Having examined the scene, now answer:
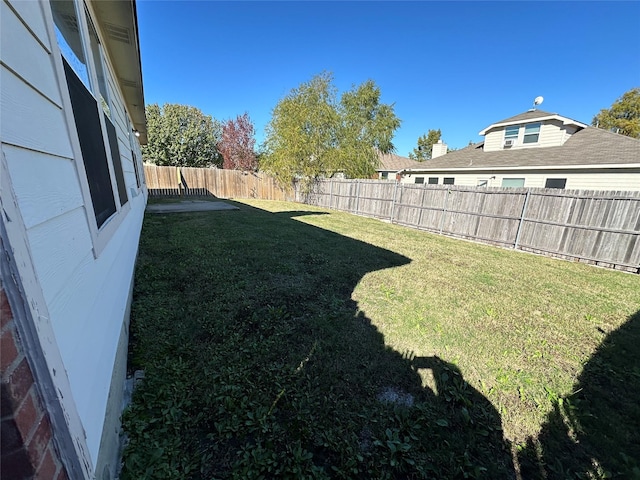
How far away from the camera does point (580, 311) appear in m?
3.81

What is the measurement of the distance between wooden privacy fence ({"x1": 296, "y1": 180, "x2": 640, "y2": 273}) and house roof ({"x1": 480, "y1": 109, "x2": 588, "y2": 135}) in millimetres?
7703

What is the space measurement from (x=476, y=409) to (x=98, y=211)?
10.2 feet

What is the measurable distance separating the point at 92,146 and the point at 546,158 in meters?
15.3

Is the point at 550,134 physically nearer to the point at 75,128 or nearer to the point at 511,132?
the point at 511,132

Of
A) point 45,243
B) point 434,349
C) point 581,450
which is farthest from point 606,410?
point 45,243

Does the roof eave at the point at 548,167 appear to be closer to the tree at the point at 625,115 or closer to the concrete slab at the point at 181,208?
the concrete slab at the point at 181,208

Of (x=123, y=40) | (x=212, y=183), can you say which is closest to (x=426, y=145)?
(x=212, y=183)

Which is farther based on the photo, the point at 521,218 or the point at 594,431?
the point at 521,218

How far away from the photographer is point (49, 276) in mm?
896

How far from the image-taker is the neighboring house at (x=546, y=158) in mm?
10008

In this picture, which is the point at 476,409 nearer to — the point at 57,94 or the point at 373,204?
the point at 57,94

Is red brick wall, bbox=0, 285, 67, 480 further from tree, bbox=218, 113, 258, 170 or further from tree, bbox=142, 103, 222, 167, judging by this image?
tree, bbox=218, 113, 258, 170

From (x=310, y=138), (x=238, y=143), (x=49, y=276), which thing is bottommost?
(x=49, y=276)

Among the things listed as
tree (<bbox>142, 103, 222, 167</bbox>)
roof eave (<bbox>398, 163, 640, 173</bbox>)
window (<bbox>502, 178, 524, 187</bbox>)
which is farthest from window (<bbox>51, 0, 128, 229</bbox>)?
tree (<bbox>142, 103, 222, 167</bbox>)
